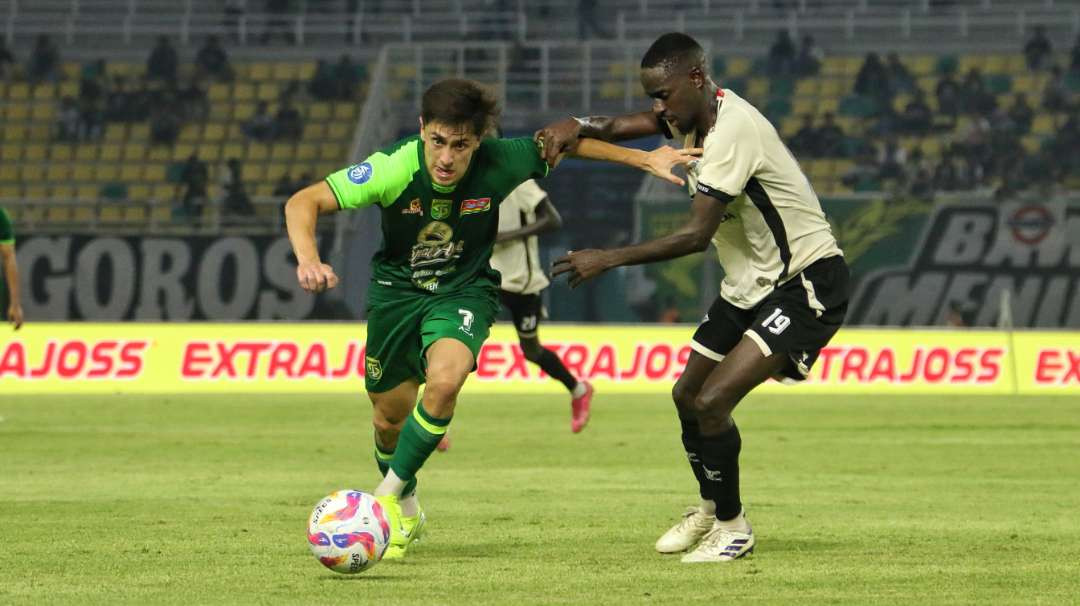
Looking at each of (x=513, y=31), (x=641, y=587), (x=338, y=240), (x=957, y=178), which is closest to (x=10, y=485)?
(x=641, y=587)

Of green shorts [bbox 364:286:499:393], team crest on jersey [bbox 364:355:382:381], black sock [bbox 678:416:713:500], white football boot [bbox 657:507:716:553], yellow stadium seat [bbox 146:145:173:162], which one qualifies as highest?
green shorts [bbox 364:286:499:393]

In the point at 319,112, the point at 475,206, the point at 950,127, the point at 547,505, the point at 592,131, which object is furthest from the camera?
the point at 319,112

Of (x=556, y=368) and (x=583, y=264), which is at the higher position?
(x=583, y=264)

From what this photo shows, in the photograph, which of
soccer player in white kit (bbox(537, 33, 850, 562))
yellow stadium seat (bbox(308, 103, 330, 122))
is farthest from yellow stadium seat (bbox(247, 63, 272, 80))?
soccer player in white kit (bbox(537, 33, 850, 562))

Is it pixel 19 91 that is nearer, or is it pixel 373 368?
pixel 373 368

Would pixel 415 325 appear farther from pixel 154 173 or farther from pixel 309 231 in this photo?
pixel 154 173

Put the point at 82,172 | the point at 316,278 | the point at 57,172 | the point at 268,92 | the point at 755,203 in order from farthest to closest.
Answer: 1. the point at 268,92
2. the point at 82,172
3. the point at 57,172
4. the point at 755,203
5. the point at 316,278

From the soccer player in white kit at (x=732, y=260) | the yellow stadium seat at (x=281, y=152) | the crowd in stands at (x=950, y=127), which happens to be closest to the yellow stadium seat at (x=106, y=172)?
the yellow stadium seat at (x=281, y=152)

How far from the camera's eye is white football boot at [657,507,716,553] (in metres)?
7.91

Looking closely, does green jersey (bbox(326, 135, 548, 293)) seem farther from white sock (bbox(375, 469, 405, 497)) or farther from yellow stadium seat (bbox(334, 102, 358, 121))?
yellow stadium seat (bbox(334, 102, 358, 121))

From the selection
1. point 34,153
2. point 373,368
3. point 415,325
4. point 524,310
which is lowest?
point 34,153

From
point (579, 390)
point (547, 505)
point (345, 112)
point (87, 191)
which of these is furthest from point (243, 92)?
point (547, 505)

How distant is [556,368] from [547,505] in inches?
218

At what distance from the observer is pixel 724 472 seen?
7.81 m
